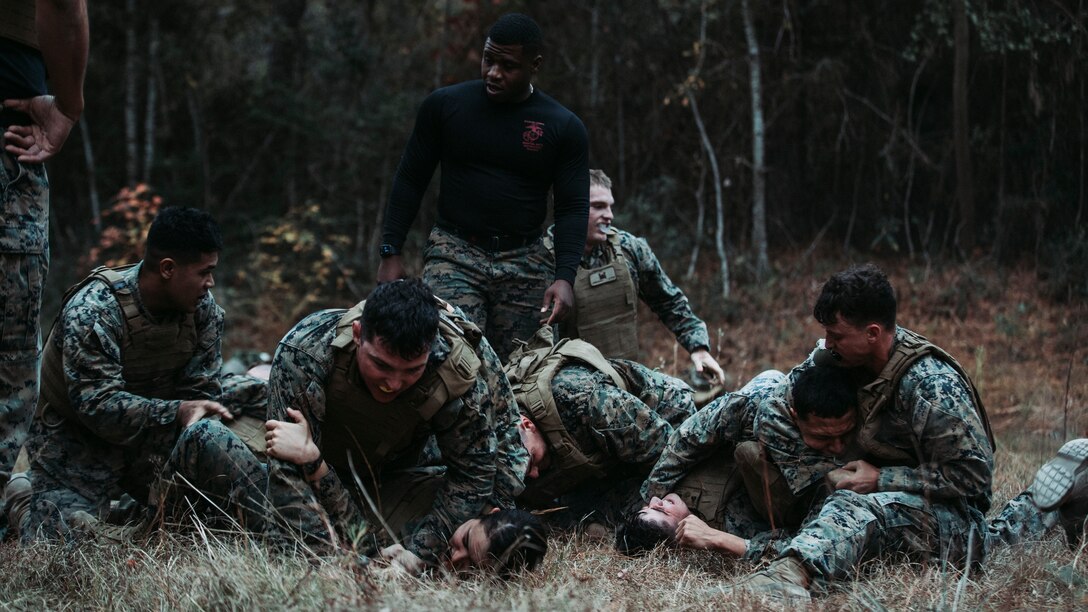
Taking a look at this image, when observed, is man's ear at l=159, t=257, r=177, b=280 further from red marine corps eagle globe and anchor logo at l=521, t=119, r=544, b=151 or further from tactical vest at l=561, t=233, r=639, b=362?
tactical vest at l=561, t=233, r=639, b=362

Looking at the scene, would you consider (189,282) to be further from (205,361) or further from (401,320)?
(401,320)

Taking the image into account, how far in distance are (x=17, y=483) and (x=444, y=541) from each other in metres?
2.01

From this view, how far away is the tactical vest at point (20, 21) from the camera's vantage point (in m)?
2.92

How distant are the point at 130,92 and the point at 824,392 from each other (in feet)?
36.8

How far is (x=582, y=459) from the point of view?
4512 millimetres

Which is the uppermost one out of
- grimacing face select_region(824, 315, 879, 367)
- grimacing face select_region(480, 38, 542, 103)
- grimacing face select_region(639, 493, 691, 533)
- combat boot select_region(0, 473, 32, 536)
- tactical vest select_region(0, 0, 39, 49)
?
tactical vest select_region(0, 0, 39, 49)

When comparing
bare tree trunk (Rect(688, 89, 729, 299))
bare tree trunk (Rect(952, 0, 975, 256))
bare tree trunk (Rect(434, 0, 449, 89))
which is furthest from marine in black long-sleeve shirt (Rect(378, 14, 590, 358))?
bare tree trunk (Rect(434, 0, 449, 89))

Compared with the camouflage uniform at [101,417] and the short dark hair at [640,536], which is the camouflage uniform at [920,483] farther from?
the camouflage uniform at [101,417]

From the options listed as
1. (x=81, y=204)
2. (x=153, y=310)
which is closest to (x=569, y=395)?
(x=153, y=310)

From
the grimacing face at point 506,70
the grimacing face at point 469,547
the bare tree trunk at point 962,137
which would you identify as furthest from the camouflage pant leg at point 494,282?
the bare tree trunk at point 962,137

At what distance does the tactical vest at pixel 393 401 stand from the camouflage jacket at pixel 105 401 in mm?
772

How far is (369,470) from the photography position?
3.44 meters

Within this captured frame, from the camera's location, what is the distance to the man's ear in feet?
13.0

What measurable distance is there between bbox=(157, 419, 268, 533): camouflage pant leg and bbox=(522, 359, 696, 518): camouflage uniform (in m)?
1.29
